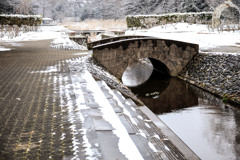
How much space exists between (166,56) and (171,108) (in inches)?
221

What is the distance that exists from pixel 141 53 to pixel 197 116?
20.5 ft

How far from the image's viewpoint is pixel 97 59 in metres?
13.1

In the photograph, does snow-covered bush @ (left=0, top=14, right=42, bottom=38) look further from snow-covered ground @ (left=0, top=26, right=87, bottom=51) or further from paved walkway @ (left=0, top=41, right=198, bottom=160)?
paved walkway @ (left=0, top=41, right=198, bottom=160)

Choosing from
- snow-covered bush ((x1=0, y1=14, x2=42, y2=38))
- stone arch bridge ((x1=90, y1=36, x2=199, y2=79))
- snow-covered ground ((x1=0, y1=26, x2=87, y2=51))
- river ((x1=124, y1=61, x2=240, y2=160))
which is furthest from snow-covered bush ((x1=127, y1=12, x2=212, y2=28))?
river ((x1=124, y1=61, x2=240, y2=160))

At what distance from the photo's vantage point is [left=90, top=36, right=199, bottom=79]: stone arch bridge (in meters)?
13.5

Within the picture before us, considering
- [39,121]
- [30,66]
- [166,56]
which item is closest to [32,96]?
[39,121]

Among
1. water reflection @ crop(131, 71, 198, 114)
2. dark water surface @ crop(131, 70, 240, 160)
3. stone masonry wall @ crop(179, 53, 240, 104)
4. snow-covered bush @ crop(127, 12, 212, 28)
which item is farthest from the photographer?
snow-covered bush @ crop(127, 12, 212, 28)

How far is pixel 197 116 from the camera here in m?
9.08

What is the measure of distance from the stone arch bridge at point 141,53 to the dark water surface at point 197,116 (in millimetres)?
1615

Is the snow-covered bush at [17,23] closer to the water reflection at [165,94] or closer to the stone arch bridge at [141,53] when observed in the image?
the stone arch bridge at [141,53]

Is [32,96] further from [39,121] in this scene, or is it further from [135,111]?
[135,111]

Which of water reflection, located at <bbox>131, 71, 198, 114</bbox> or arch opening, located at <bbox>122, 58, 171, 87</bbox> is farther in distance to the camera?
arch opening, located at <bbox>122, 58, 171, 87</bbox>

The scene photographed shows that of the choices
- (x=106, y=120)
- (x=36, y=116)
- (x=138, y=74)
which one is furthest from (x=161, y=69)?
(x=36, y=116)

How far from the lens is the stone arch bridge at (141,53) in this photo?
1350 centimetres
